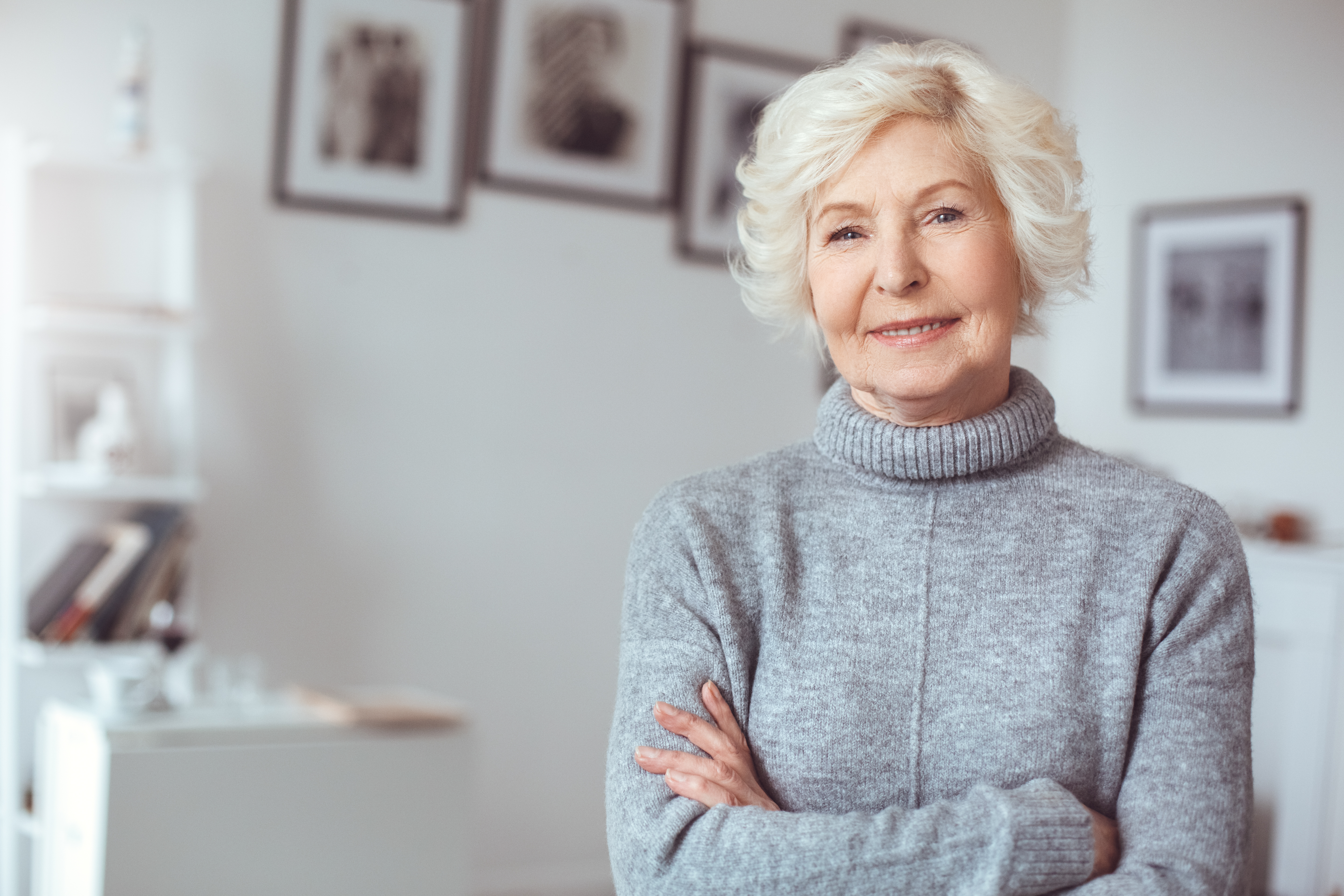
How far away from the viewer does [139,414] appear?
2803 millimetres

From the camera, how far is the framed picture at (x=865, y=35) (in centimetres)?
381

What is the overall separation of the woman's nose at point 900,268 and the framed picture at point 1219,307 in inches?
114

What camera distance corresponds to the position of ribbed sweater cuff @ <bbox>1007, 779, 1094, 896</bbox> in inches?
42.4

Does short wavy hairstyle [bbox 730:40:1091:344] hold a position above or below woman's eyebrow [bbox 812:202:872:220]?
above

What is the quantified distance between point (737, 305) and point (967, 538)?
98.3 inches

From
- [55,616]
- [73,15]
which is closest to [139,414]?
[55,616]

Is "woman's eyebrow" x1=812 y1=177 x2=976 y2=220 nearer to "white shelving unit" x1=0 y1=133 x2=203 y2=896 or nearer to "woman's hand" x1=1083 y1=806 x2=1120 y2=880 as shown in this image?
"woman's hand" x1=1083 y1=806 x2=1120 y2=880

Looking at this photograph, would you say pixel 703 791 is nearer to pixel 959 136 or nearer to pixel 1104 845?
pixel 1104 845

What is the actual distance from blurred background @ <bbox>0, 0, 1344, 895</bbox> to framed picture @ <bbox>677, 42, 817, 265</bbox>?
0.05m

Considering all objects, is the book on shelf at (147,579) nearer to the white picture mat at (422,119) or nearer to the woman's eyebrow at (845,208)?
the white picture mat at (422,119)

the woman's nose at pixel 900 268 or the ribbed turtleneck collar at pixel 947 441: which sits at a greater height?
the woman's nose at pixel 900 268

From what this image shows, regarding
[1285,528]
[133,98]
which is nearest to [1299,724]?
[1285,528]

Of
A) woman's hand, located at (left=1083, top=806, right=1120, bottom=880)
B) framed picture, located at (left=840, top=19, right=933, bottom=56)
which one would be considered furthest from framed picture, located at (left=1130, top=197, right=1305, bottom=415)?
woman's hand, located at (left=1083, top=806, right=1120, bottom=880)

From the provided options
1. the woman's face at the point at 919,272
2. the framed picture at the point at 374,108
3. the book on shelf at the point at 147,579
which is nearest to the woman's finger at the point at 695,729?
the woman's face at the point at 919,272
